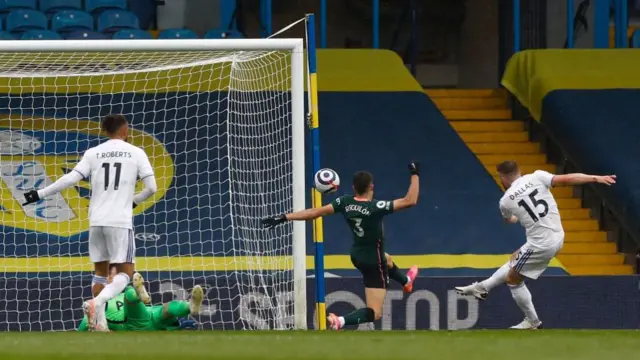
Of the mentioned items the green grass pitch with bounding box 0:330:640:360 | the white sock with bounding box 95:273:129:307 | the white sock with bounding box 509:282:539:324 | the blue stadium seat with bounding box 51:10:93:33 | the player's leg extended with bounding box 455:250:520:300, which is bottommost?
the white sock with bounding box 509:282:539:324

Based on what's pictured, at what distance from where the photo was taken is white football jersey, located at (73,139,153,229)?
383 inches

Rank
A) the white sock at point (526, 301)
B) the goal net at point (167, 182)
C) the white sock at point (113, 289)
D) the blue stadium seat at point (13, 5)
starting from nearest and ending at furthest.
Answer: the white sock at point (113, 289), the white sock at point (526, 301), the goal net at point (167, 182), the blue stadium seat at point (13, 5)

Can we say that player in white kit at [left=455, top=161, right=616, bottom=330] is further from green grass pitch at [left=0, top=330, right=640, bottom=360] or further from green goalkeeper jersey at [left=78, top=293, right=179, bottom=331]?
green grass pitch at [left=0, top=330, right=640, bottom=360]

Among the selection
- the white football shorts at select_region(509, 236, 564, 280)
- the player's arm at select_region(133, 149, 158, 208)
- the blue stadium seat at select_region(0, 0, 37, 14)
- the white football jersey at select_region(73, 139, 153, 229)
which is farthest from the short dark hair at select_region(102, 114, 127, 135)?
the blue stadium seat at select_region(0, 0, 37, 14)

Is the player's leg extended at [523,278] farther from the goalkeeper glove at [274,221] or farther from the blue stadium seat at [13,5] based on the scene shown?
the blue stadium seat at [13,5]

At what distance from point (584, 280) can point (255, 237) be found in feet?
10.2

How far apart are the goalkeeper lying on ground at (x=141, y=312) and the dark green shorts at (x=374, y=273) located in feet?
5.66

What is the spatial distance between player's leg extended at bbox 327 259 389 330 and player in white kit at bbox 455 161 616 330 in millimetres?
703

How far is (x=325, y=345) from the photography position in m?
7.34

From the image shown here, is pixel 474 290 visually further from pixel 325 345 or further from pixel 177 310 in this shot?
pixel 325 345

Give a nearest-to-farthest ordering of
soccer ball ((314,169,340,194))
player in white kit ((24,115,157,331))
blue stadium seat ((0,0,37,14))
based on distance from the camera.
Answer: player in white kit ((24,115,157,331)) → soccer ball ((314,169,340,194)) → blue stadium seat ((0,0,37,14))

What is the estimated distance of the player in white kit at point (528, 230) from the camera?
1107cm

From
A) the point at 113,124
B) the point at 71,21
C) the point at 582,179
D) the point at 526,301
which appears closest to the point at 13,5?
the point at 71,21

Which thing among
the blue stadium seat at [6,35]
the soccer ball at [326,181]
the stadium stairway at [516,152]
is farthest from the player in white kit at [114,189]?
the stadium stairway at [516,152]
